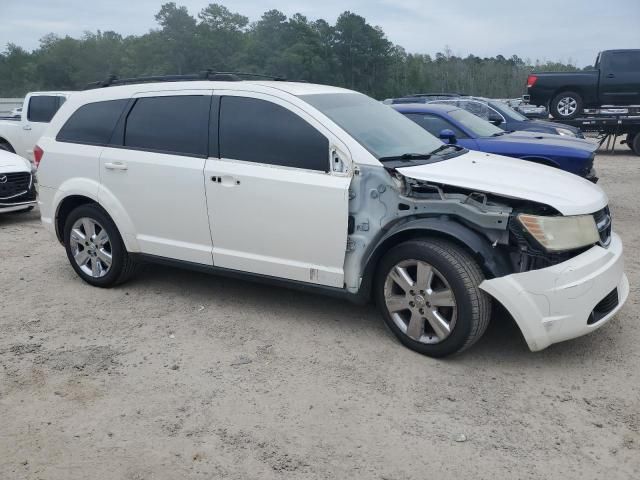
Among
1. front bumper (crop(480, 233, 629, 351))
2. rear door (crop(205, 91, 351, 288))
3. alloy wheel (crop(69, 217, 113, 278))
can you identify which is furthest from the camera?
alloy wheel (crop(69, 217, 113, 278))

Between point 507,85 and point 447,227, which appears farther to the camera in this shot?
point 507,85

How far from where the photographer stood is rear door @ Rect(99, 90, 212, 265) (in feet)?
15.2

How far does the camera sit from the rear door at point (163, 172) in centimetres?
463

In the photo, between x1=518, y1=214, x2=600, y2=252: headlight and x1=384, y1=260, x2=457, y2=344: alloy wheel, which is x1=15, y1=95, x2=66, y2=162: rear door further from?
x1=518, y1=214, x2=600, y2=252: headlight

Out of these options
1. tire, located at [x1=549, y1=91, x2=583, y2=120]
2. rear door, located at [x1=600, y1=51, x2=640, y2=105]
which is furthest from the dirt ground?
rear door, located at [x1=600, y1=51, x2=640, y2=105]

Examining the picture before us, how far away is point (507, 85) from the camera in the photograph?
55219 millimetres

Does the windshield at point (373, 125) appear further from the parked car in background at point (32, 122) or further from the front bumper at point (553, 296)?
the parked car in background at point (32, 122)

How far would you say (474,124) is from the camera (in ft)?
28.3

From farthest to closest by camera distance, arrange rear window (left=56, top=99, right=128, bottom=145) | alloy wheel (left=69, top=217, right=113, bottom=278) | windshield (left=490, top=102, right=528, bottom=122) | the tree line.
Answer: the tree line
windshield (left=490, top=102, right=528, bottom=122)
alloy wheel (left=69, top=217, right=113, bottom=278)
rear window (left=56, top=99, right=128, bottom=145)

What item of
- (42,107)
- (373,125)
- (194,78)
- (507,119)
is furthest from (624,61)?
(194,78)

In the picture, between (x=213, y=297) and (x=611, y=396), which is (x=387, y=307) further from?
(x=213, y=297)

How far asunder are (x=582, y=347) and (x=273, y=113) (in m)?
2.70

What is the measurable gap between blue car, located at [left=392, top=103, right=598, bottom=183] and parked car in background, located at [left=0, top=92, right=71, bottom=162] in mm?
7943

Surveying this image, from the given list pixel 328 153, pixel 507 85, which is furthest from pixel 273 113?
pixel 507 85
